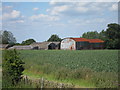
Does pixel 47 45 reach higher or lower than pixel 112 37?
lower

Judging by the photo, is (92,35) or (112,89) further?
(92,35)

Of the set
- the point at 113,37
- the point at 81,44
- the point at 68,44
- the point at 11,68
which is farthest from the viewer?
the point at 68,44

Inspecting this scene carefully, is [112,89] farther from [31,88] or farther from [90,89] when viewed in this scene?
[31,88]

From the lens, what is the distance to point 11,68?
9438mm

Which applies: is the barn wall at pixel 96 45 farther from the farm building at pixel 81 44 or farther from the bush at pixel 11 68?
the bush at pixel 11 68

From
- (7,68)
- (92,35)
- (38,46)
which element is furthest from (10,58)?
(92,35)

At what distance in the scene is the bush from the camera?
9.39 metres

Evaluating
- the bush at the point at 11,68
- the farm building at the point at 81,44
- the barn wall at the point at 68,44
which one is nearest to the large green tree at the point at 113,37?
the farm building at the point at 81,44

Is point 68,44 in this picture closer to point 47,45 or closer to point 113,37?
point 47,45

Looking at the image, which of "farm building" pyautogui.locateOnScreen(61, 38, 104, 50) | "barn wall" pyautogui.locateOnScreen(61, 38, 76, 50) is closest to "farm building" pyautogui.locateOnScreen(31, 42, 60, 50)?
"barn wall" pyautogui.locateOnScreen(61, 38, 76, 50)

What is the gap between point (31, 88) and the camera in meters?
8.31

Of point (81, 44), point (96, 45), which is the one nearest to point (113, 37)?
point (96, 45)

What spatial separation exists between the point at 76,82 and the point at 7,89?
383 cm

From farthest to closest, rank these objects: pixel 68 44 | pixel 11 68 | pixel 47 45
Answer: pixel 47 45
pixel 68 44
pixel 11 68
